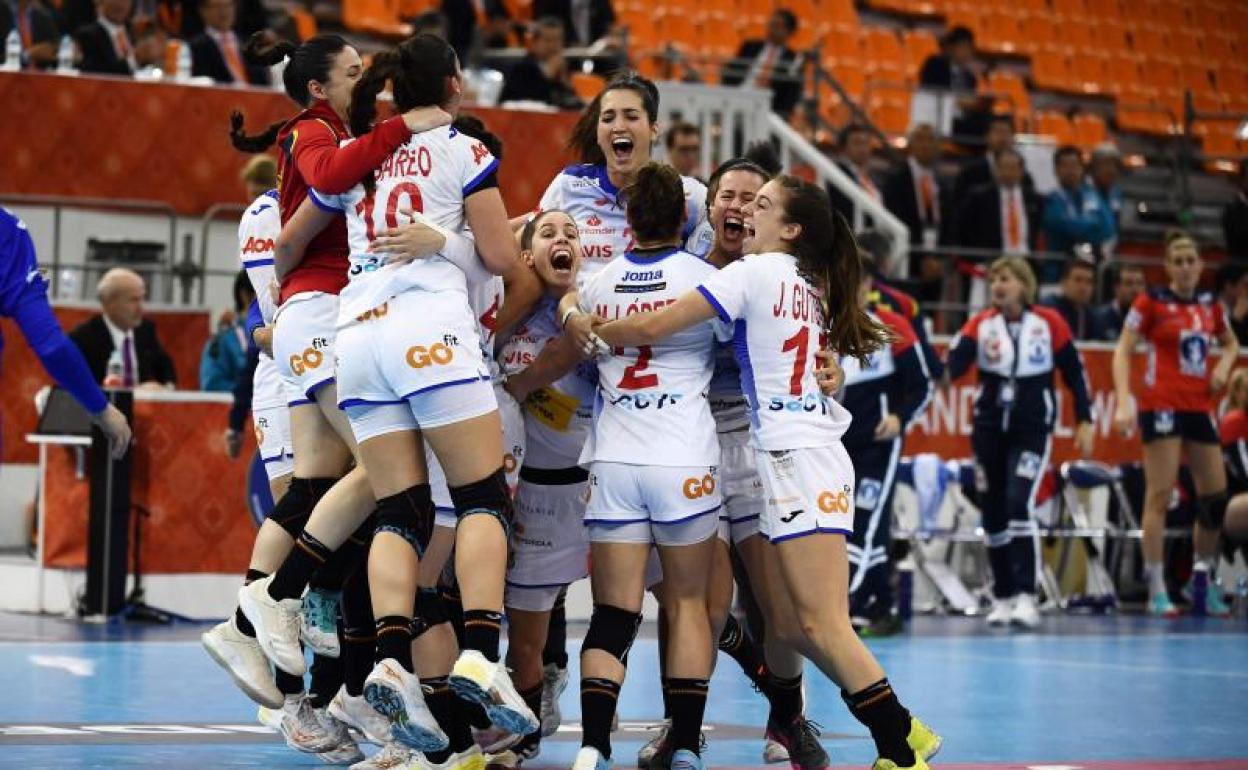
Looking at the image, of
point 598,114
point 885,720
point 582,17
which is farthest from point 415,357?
point 582,17

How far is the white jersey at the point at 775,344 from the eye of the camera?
21.4 feet

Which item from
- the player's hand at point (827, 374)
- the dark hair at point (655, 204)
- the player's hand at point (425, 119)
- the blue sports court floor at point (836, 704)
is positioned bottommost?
the blue sports court floor at point (836, 704)

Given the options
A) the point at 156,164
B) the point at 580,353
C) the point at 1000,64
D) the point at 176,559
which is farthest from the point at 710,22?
the point at 580,353

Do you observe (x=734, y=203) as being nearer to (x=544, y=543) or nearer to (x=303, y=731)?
(x=544, y=543)

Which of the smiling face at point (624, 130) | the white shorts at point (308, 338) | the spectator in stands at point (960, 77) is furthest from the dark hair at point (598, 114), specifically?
the spectator in stands at point (960, 77)

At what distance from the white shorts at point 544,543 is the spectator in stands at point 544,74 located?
9.41 m

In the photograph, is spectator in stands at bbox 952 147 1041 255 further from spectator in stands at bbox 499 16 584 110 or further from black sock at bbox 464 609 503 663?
black sock at bbox 464 609 503 663

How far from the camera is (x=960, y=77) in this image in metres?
21.6

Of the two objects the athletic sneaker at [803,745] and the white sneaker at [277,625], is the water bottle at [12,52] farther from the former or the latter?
the athletic sneaker at [803,745]

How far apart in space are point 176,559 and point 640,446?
20.5 feet

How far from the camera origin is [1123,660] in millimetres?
11297

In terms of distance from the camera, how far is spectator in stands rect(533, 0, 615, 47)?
62.1ft

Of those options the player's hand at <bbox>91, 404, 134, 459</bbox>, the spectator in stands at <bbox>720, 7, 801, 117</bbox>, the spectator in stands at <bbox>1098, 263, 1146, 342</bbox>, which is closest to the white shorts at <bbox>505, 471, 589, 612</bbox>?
the player's hand at <bbox>91, 404, 134, 459</bbox>

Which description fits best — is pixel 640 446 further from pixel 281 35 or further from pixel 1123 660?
pixel 281 35
